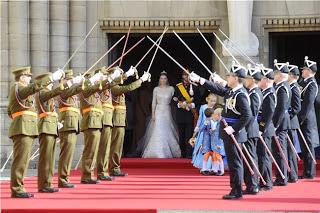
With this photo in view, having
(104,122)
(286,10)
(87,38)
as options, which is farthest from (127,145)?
(104,122)

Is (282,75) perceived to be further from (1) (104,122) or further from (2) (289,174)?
(1) (104,122)

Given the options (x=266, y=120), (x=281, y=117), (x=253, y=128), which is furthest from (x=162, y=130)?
(x=253, y=128)

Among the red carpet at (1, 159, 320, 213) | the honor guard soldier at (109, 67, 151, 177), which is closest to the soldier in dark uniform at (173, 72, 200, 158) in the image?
the red carpet at (1, 159, 320, 213)

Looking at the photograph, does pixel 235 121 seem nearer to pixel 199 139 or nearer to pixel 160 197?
pixel 160 197

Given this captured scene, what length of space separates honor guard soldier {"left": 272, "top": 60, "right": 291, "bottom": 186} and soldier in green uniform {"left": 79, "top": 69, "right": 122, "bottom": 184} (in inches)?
97.3

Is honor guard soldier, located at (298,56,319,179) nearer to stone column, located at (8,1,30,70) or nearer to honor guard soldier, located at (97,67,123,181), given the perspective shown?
honor guard soldier, located at (97,67,123,181)

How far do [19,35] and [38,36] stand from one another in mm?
352

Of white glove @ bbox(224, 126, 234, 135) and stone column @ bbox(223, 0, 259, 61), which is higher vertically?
stone column @ bbox(223, 0, 259, 61)

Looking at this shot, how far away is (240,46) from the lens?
18547 mm

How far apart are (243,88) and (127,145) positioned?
336 inches

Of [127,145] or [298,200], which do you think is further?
[127,145]

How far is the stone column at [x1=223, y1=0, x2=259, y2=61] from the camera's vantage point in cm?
1856

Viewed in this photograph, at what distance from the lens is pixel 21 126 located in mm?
12383

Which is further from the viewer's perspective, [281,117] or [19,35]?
[19,35]
